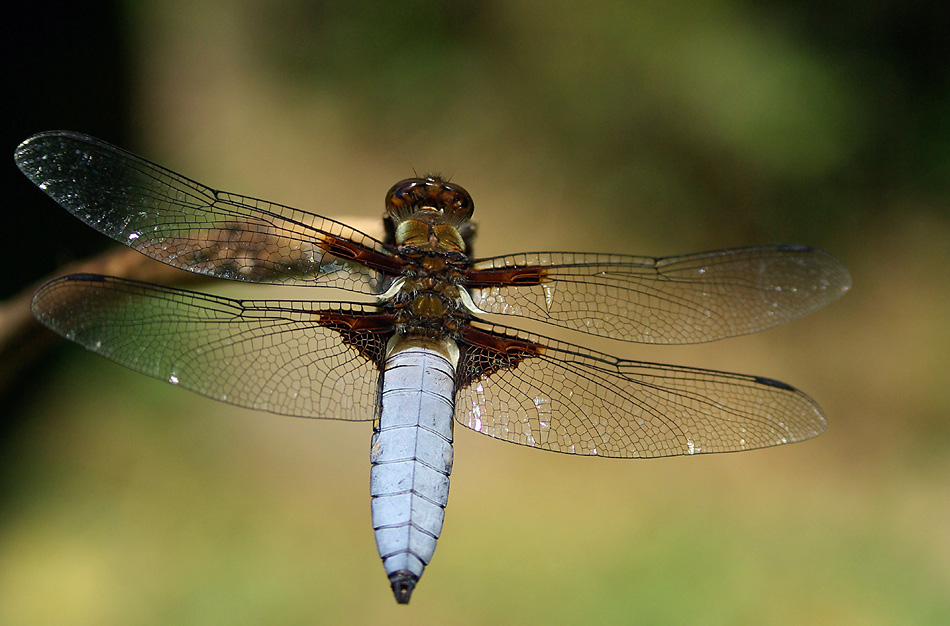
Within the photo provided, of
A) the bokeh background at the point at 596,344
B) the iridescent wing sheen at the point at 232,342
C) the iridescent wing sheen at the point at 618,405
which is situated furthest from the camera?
the bokeh background at the point at 596,344

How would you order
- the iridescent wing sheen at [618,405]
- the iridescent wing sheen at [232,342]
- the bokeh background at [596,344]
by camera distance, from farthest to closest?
the bokeh background at [596,344] → the iridescent wing sheen at [618,405] → the iridescent wing sheen at [232,342]

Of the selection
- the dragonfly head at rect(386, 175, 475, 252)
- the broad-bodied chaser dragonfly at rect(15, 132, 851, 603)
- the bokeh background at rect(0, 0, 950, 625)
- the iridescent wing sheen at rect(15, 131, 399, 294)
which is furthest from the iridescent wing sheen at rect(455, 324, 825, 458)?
the bokeh background at rect(0, 0, 950, 625)

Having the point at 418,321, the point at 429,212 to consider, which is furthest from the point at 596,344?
the point at 418,321

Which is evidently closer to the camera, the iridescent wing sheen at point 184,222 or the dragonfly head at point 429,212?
the iridescent wing sheen at point 184,222

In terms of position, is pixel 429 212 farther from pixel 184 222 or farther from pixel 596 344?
pixel 596 344

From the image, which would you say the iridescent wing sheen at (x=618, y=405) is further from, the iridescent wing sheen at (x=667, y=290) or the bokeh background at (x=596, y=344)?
the bokeh background at (x=596, y=344)

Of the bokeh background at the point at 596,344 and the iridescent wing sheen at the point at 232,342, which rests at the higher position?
the bokeh background at the point at 596,344

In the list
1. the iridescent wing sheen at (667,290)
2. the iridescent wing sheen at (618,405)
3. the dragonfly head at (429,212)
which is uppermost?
the dragonfly head at (429,212)

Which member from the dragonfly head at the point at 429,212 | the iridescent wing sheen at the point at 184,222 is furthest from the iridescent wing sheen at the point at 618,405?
the iridescent wing sheen at the point at 184,222
